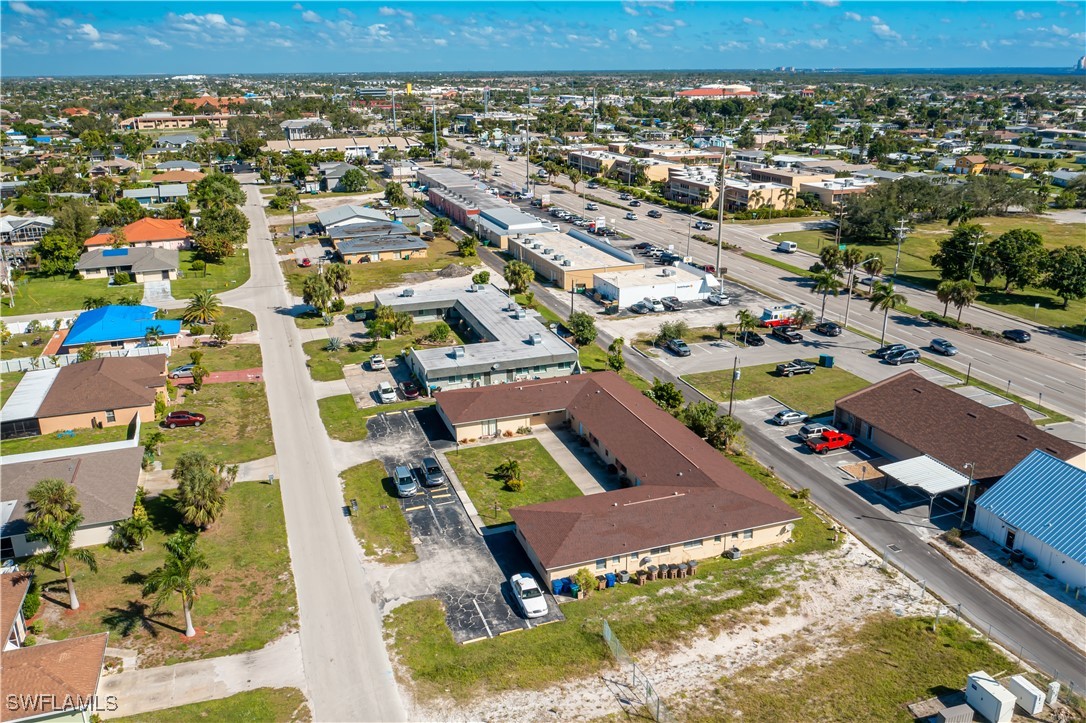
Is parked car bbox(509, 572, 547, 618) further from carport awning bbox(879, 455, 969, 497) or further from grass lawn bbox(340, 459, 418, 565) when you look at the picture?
carport awning bbox(879, 455, 969, 497)

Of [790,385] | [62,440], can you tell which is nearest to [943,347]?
[790,385]

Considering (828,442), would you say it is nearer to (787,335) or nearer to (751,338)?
(751,338)

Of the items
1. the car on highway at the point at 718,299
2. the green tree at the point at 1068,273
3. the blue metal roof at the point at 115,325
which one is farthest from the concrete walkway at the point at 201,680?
the green tree at the point at 1068,273

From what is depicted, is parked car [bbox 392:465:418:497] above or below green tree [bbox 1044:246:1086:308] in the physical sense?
below

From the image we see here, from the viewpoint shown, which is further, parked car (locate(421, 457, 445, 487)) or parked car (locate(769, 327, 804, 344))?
parked car (locate(769, 327, 804, 344))

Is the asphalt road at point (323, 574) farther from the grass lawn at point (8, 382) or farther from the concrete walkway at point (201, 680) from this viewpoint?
the grass lawn at point (8, 382)

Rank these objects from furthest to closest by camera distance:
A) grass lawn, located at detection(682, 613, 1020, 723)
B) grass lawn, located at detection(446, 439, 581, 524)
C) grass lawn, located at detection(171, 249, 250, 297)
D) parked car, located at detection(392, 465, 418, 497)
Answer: grass lawn, located at detection(171, 249, 250, 297) < parked car, located at detection(392, 465, 418, 497) < grass lawn, located at detection(446, 439, 581, 524) < grass lawn, located at detection(682, 613, 1020, 723)

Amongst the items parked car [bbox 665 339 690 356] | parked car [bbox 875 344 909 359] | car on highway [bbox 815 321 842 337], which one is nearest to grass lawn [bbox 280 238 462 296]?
parked car [bbox 665 339 690 356]
